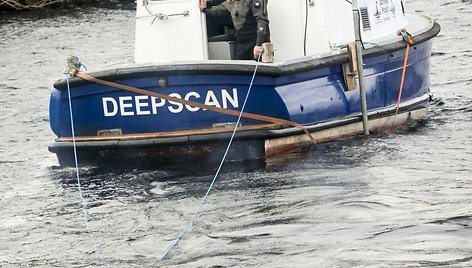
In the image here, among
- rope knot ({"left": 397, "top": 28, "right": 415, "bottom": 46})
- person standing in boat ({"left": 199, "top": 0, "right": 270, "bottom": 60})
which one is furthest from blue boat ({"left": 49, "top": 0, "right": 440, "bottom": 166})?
person standing in boat ({"left": 199, "top": 0, "right": 270, "bottom": 60})

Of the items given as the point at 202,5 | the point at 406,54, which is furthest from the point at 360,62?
the point at 202,5

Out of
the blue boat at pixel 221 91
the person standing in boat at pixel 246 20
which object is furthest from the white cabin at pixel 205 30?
the person standing in boat at pixel 246 20

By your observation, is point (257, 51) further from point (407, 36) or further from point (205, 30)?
point (407, 36)

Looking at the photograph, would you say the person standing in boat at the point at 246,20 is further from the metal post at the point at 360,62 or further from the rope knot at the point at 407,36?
the rope knot at the point at 407,36

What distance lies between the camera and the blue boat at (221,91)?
1127 cm

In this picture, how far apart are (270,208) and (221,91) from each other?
1.96 meters

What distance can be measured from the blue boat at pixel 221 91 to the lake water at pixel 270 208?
0.26m

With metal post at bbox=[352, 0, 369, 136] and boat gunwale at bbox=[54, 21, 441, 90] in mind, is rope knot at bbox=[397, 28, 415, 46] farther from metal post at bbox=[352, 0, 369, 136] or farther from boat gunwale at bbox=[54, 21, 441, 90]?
boat gunwale at bbox=[54, 21, 441, 90]

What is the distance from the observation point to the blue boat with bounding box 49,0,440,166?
37.0 feet

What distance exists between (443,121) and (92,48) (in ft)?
34.6

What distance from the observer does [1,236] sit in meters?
9.55

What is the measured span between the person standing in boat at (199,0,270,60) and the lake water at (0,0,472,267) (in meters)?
1.32

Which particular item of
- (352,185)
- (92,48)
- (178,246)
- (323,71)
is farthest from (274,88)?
(92,48)

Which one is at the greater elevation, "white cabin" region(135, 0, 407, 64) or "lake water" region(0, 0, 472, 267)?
"white cabin" region(135, 0, 407, 64)
